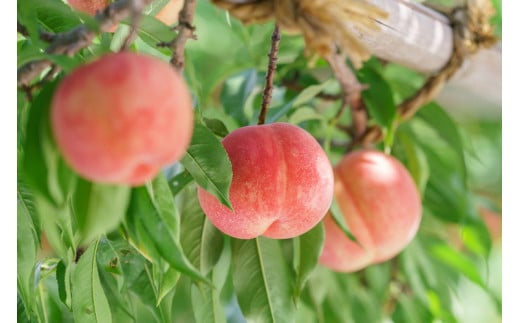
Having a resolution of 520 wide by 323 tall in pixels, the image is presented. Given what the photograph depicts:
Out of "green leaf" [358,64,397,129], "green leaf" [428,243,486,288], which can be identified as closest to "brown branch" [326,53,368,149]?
"green leaf" [358,64,397,129]

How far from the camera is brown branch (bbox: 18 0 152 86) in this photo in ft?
1.37

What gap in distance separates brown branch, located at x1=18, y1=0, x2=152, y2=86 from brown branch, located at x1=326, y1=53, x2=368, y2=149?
0.43m

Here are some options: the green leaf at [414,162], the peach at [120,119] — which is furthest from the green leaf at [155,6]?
the green leaf at [414,162]

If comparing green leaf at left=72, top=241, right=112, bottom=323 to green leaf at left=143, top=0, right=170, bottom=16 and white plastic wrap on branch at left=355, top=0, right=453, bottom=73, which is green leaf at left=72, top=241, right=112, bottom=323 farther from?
white plastic wrap on branch at left=355, top=0, right=453, bottom=73

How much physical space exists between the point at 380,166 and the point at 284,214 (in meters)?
0.32

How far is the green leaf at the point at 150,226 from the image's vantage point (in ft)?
1.39

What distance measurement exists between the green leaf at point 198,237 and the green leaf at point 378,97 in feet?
1.00

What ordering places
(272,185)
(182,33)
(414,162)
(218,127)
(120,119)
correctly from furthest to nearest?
(414,162) < (218,127) < (272,185) < (182,33) < (120,119)

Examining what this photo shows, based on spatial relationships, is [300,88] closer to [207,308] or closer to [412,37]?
[412,37]

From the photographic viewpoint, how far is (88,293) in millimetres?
647

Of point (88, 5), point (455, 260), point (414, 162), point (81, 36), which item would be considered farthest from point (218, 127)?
point (455, 260)

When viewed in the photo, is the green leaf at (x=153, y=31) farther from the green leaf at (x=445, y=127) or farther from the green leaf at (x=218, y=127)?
the green leaf at (x=445, y=127)

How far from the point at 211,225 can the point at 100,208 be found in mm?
355

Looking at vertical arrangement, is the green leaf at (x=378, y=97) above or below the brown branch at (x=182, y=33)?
below
